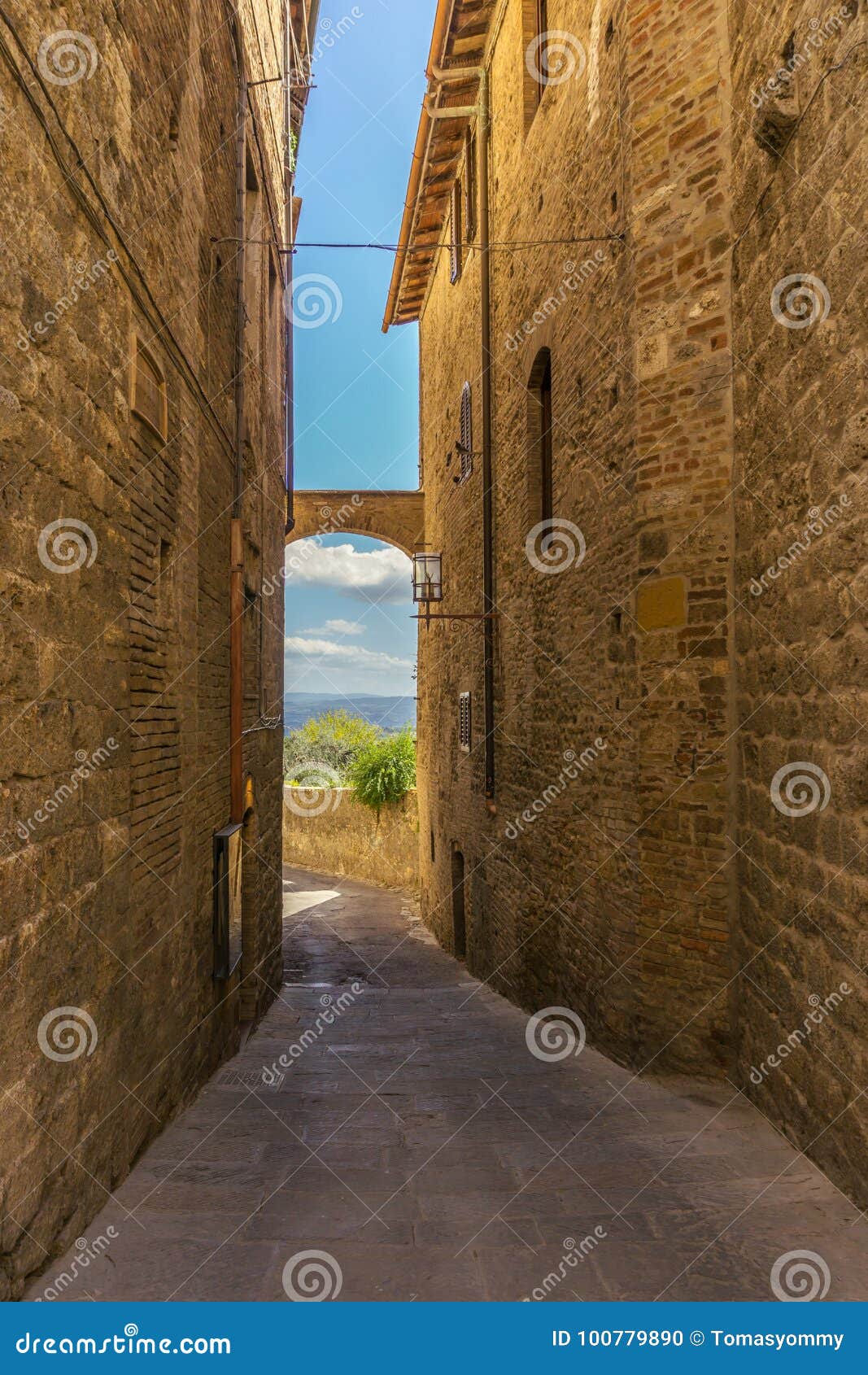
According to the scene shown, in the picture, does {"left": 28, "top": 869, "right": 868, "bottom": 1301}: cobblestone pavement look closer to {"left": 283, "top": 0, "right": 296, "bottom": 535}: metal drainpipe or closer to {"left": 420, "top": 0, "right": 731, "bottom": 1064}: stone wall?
{"left": 420, "top": 0, "right": 731, "bottom": 1064}: stone wall

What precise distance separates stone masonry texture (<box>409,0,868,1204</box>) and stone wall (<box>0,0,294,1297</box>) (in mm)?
2661

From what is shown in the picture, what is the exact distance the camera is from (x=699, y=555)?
15.9 feet

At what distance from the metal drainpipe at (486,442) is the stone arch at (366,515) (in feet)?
25.4

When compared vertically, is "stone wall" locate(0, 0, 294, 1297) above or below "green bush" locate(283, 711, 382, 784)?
above

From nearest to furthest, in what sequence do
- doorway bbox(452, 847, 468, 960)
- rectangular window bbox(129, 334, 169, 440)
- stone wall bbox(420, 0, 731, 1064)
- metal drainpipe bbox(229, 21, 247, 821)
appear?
rectangular window bbox(129, 334, 169, 440) < stone wall bbox(420, 0, 731, 1064) < metal drainpipe bbox(229, 21, 247, 821) < doorway bbox(452, 847, 468, 960)

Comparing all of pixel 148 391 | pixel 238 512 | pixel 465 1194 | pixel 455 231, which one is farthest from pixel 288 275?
pixel 465 1194

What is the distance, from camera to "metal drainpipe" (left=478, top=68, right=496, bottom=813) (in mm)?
9312

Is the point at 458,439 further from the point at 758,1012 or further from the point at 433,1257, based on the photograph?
the point at 433,1257

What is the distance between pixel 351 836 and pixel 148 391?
723 inches

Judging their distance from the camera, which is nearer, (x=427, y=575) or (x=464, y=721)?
(x=464, y=721)

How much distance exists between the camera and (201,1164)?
12.1 ft

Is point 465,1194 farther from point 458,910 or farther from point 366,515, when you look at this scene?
point 366,515

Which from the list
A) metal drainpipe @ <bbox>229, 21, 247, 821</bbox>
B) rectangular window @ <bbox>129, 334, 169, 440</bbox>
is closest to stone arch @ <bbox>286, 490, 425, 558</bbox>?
metal drainpipe @ <bbox>229, 21, 247, 821</bbox>

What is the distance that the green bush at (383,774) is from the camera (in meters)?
20.5
